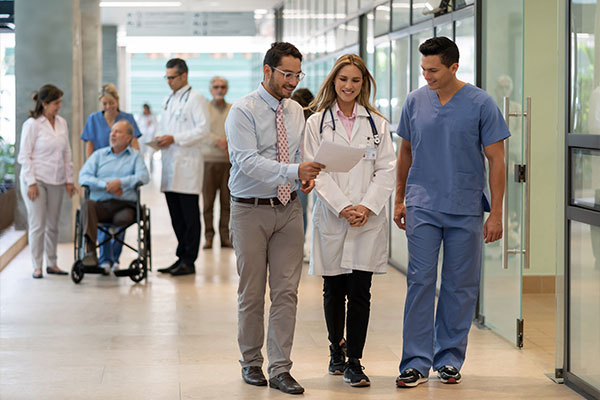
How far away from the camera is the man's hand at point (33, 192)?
7.58 metres

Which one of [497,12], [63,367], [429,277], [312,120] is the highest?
[497,12]

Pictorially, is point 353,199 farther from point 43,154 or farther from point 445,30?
point 43,154

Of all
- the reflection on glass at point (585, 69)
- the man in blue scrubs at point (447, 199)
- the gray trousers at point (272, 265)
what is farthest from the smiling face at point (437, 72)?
the gray trousers at point (272, 265)

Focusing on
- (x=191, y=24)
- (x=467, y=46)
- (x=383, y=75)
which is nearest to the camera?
(x=467, y=46)

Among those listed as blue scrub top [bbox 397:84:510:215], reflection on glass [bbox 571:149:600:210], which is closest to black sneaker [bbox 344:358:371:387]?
blue scrub top [bbox 397:84:510:215]

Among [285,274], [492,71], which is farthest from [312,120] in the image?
[492,71]

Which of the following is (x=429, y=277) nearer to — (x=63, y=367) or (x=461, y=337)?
(x=461, y=337)

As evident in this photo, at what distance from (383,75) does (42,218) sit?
3420 mm

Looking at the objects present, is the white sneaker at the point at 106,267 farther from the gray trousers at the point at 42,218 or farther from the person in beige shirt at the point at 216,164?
the person in beige shirt at the point at 216,164

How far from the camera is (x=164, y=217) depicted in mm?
12422

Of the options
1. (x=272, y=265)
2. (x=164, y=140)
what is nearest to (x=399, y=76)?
(x=164, y=140)

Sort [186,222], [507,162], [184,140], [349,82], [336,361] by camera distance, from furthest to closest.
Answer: [186,222]
[184,140]
[507,162]
[336,361]
[349,82]

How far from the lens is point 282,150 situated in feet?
14.1

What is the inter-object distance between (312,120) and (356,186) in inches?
15.4
